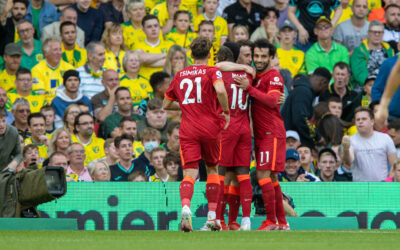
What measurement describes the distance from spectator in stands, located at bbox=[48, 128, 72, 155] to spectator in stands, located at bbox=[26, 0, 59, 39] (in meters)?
3.67

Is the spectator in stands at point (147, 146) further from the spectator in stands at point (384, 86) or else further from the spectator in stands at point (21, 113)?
the spectator in stands at point (384, 86)

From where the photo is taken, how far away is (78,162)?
13164mm

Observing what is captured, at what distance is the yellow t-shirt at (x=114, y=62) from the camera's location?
15959 millimetres

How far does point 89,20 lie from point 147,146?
408 cm

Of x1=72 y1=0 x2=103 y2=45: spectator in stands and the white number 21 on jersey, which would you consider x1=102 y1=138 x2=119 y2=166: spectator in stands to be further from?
the white number 21 on jersey

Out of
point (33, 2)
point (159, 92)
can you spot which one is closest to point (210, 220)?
point (159, 92)

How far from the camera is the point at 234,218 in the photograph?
34.3ft

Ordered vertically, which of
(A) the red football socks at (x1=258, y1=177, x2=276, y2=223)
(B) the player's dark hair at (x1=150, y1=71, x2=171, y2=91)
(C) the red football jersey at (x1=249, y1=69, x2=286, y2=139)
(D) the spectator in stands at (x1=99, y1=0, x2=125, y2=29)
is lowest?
(A) the red football socks at (x1=258, y1=177, x2=276, y2=223)

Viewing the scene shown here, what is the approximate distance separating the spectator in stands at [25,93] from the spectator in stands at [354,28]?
641 centimetres

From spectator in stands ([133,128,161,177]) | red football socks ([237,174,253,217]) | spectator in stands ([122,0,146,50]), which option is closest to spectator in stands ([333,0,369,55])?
spectator in stands ([122,0,146,50])

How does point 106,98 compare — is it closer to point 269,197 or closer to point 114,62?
point 114,62

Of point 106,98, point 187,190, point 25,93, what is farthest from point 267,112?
point 25,93

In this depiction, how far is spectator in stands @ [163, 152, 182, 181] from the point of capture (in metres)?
12.8

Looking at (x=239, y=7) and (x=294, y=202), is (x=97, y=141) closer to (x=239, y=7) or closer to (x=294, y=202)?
(x=294, y=202)
